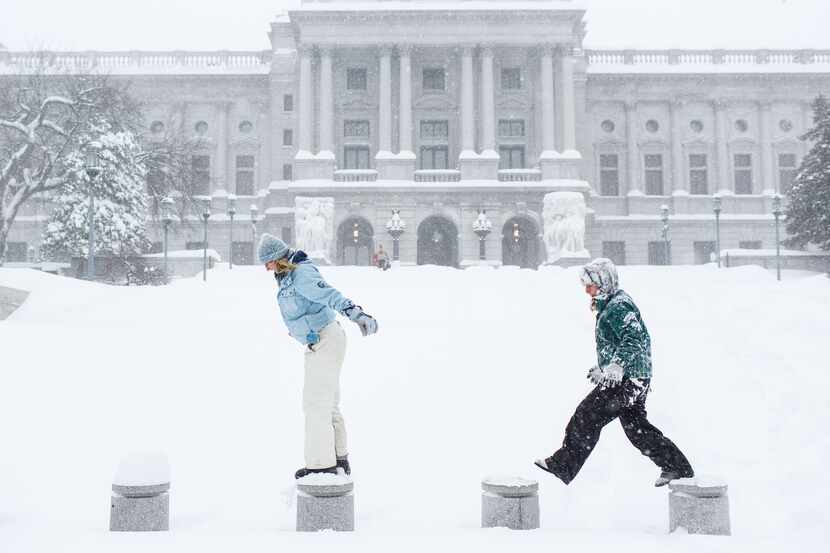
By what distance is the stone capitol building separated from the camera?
136 feet

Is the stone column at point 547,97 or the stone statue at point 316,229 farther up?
the stone column at point 547,97

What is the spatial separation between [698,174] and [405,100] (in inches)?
792

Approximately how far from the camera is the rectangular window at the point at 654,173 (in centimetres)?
5006

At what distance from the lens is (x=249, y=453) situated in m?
7.77

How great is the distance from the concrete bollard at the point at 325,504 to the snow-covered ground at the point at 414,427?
6.1 inches

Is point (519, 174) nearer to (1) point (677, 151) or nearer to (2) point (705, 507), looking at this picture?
(1) point (677, 151)

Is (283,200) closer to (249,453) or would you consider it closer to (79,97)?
(79,97)

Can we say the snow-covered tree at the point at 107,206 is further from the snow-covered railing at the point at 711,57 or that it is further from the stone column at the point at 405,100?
the snow-covered railing at the point at 711,57

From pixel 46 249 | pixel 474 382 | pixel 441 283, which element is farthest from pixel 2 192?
pixel 474 382

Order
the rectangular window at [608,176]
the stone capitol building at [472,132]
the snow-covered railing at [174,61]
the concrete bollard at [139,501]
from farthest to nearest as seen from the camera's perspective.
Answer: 1. the rectangular window at [608,176]
2. the snow-covered railing at [174,61]
3. the stone capitol building at [472,132]
4. the concrete bollard at [139,501]

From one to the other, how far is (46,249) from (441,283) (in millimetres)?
19655

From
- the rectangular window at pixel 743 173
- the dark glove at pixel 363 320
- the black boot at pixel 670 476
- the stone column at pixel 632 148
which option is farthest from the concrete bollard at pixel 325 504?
the rectangular window at pixel 743 173

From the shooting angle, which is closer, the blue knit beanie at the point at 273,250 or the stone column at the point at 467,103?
the blue knit beanie at the point at 273,250

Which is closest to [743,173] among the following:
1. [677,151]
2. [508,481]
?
[677,151]
